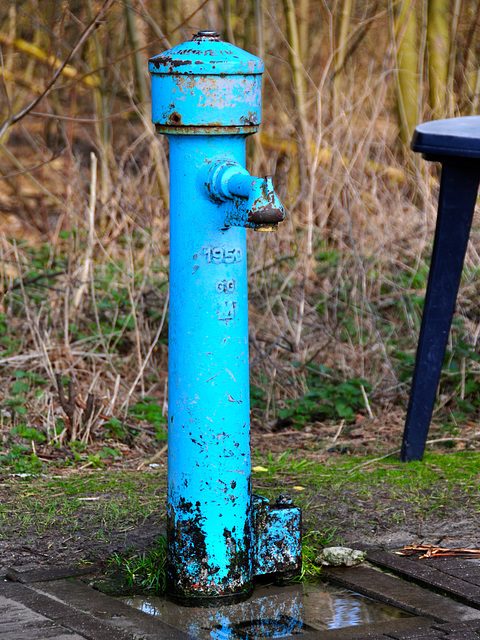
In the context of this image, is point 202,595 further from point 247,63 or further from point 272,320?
point 272,320

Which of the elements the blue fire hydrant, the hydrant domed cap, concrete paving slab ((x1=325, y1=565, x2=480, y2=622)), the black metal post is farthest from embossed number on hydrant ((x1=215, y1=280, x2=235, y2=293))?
the black metal post

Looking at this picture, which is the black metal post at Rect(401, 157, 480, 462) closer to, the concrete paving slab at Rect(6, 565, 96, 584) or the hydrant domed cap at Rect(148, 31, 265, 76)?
the hydrant domed cap at Rect(148, 31, 265, 76)

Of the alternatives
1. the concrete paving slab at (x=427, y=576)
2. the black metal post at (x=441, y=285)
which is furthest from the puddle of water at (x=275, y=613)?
the black metal post at (x=441, y=285)

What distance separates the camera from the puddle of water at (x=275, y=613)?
2.42 meters

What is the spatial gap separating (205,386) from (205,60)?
0.92 m

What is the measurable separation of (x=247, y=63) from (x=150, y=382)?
2.91 m

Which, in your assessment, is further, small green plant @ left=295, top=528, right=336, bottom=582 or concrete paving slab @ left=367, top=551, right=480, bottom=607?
small green plant @ left=295, top=528, right=336, bottom=582

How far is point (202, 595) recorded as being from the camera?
259 centimetres

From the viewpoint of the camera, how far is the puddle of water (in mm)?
2422

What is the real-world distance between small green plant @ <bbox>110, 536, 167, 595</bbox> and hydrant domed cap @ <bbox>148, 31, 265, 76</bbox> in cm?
148

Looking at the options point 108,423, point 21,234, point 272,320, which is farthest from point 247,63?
point 21,234

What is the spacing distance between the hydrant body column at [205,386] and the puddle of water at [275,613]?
0.23 feet

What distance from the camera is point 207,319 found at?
2.53m

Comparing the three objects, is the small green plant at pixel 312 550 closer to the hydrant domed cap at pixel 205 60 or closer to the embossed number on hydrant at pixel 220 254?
the embossed number on hydrant at pixel 220 254
